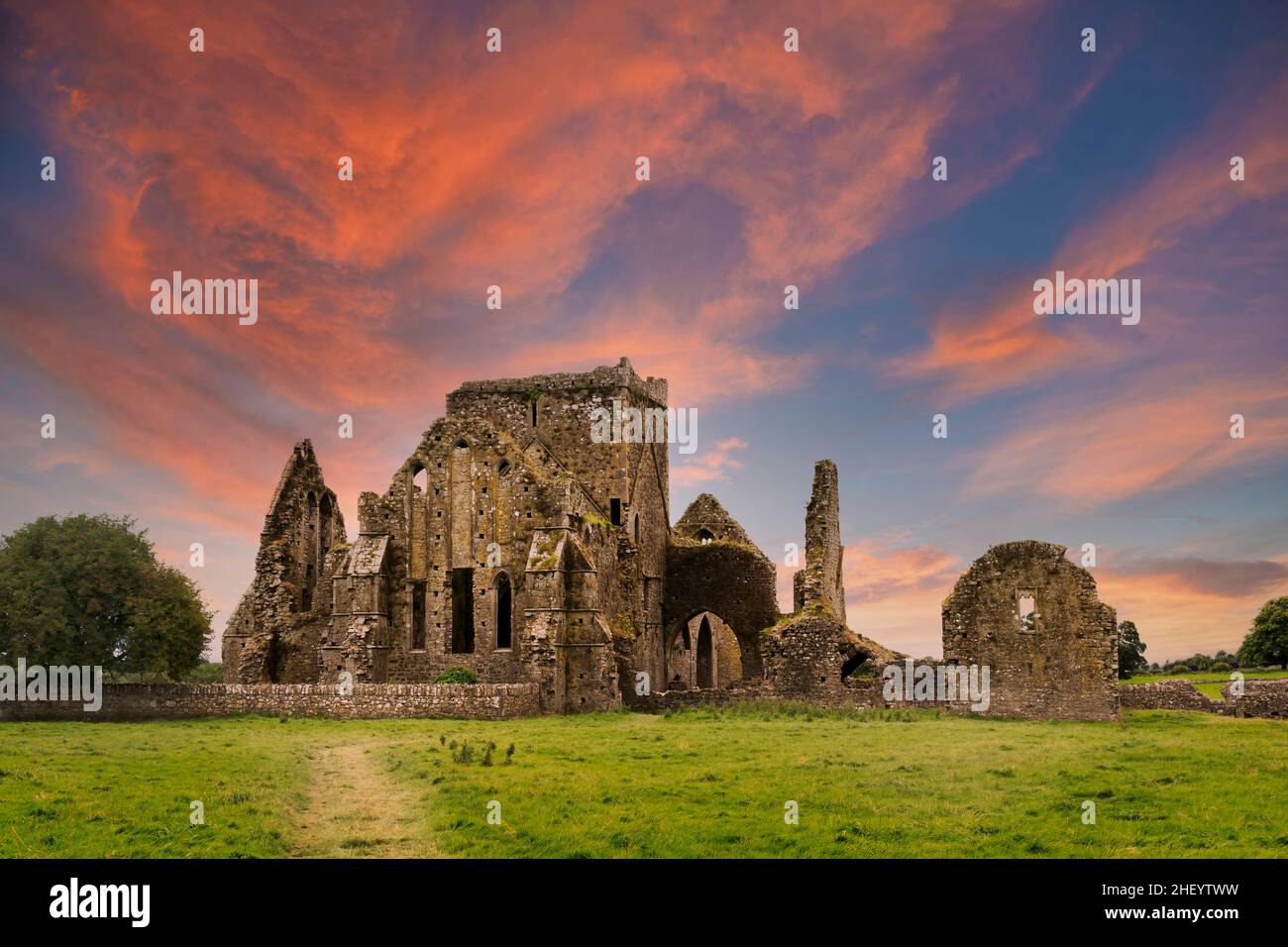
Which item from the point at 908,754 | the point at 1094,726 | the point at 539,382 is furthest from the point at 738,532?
the point at 908,754

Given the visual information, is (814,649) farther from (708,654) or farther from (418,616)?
(708,654)

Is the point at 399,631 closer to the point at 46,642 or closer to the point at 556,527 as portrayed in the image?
the point at 556,527

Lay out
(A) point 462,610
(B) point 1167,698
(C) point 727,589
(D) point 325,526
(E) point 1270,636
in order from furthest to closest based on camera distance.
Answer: (E) point 1270,636
(C) point 727,589
(D) point 325,526
(A) point 462,610
(B) point 1167,698

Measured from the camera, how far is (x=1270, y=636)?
67500 mm

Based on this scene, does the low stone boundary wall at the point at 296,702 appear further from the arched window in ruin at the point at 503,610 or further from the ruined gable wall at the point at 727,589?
the ruined gable wall at the point at 727,589

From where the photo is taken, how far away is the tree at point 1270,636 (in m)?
66.9

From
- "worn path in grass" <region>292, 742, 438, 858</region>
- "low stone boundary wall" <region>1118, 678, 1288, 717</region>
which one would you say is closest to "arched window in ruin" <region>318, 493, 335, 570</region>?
"worn path in grass" <region>292, 742, 438, 858</region>

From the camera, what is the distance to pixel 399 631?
43.0 m

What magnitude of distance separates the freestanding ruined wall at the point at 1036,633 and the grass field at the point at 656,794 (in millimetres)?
6912

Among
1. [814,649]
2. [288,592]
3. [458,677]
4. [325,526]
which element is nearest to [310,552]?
[325,526]

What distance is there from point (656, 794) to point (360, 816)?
4746 mm

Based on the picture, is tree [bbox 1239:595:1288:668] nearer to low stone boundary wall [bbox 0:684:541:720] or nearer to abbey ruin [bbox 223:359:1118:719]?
abbey ruin [bbox 223:359:1118:719]

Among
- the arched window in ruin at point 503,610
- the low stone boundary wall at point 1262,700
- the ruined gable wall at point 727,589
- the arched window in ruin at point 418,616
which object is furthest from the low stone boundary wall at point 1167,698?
the arched window in ruin at point 418,616
